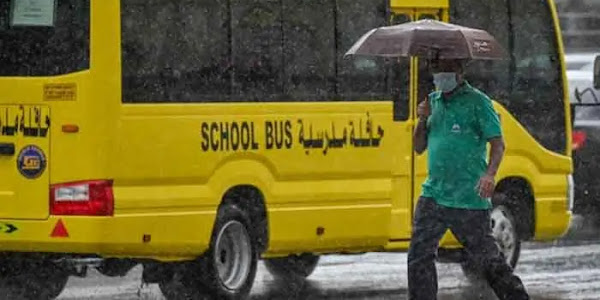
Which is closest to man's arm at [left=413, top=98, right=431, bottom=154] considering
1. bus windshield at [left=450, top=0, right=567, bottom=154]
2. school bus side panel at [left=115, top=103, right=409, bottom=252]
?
school bus side panel at [left=115, top=103, right=409, bottom=252]

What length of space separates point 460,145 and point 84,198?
104 inches

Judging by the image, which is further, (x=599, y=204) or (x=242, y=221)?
(x=599, y=204)

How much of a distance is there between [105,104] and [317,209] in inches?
88.0

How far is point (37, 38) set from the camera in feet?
42.0

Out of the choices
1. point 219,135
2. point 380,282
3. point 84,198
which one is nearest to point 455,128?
point 219,135

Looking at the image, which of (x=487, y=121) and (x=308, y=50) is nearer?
(x=487, y=121)

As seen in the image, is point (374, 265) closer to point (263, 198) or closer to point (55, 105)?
point (263, 198)

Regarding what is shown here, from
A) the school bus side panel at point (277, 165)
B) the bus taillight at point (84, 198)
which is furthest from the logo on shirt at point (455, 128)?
the bus taillight at point (84, 198)

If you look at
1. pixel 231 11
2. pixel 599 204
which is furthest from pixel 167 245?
pixel 599 204

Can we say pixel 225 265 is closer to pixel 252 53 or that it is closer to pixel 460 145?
pixel 252 53

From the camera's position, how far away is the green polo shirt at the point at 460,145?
11.3m

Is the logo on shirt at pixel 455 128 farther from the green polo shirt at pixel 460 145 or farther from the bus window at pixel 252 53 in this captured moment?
the bus window at pixel 252 53

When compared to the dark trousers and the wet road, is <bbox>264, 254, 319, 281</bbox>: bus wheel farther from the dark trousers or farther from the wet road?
the dark trousers

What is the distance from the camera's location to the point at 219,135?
1327 centimetres
